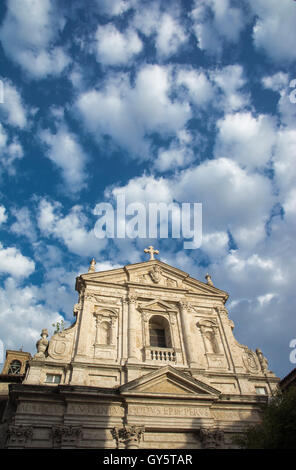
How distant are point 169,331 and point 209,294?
383 cm

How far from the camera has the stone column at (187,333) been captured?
16509 mm

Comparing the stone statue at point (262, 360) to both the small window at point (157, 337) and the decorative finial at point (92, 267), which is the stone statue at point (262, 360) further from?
the decorative finial at point (92, 267)

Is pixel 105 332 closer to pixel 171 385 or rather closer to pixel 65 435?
pixel 171 385

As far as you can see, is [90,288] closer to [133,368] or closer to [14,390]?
[133,368]

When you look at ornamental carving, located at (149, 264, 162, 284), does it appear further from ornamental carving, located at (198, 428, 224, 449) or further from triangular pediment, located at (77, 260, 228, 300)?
ornamental carving, located at (198, 428, 224, 449)

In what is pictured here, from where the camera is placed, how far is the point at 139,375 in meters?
15.2

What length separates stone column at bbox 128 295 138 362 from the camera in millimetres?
15866

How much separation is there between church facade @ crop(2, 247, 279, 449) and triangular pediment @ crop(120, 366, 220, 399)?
0.04m

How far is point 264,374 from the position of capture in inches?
666

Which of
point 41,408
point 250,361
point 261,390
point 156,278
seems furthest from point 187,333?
point 41,408

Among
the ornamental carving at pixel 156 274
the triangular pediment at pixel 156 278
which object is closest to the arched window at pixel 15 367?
the triangular pediment at pixel 156 278

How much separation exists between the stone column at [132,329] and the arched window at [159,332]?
141cm

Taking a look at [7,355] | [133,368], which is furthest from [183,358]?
[7,355]

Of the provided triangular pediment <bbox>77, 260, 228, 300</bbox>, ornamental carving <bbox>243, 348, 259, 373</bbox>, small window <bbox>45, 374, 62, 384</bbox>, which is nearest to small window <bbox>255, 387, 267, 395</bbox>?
ornamental carving <bbox>243, 348, 259, 373</bbox>
